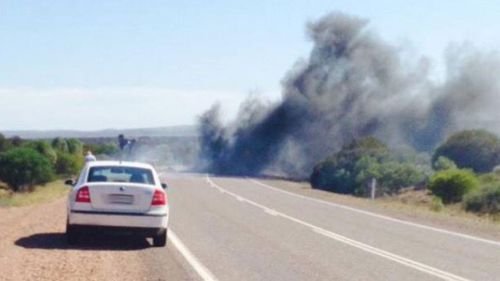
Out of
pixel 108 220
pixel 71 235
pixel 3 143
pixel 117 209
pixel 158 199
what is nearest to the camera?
pixel 108 220

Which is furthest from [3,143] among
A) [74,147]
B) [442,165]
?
[442,165]

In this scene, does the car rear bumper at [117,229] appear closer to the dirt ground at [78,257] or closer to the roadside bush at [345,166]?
the dirt ground at [78,257]

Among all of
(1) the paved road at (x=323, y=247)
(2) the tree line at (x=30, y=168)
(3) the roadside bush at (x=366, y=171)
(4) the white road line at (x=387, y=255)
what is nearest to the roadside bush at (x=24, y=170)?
(2) the tree line at (x=30, y=168)

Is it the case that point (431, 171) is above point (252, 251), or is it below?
above

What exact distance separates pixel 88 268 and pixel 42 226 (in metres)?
7.74

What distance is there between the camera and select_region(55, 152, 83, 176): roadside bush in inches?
2919

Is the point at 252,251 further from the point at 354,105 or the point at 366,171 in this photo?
the point at 354,105

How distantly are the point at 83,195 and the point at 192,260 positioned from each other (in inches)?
107

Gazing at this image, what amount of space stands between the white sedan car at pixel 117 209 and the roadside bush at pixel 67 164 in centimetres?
5534

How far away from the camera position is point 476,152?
76.7 m

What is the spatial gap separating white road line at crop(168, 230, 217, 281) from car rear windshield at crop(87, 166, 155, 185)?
4.44 ft

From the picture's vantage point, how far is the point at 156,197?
59.8ft

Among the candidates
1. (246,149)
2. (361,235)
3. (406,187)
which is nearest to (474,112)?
(246,149)

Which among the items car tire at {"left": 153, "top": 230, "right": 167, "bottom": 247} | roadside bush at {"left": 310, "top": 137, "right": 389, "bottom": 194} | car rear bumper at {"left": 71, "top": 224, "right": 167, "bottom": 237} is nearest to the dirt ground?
car tire at {"left": 153, "top": 230, "right": 167, "bottom": 247}
